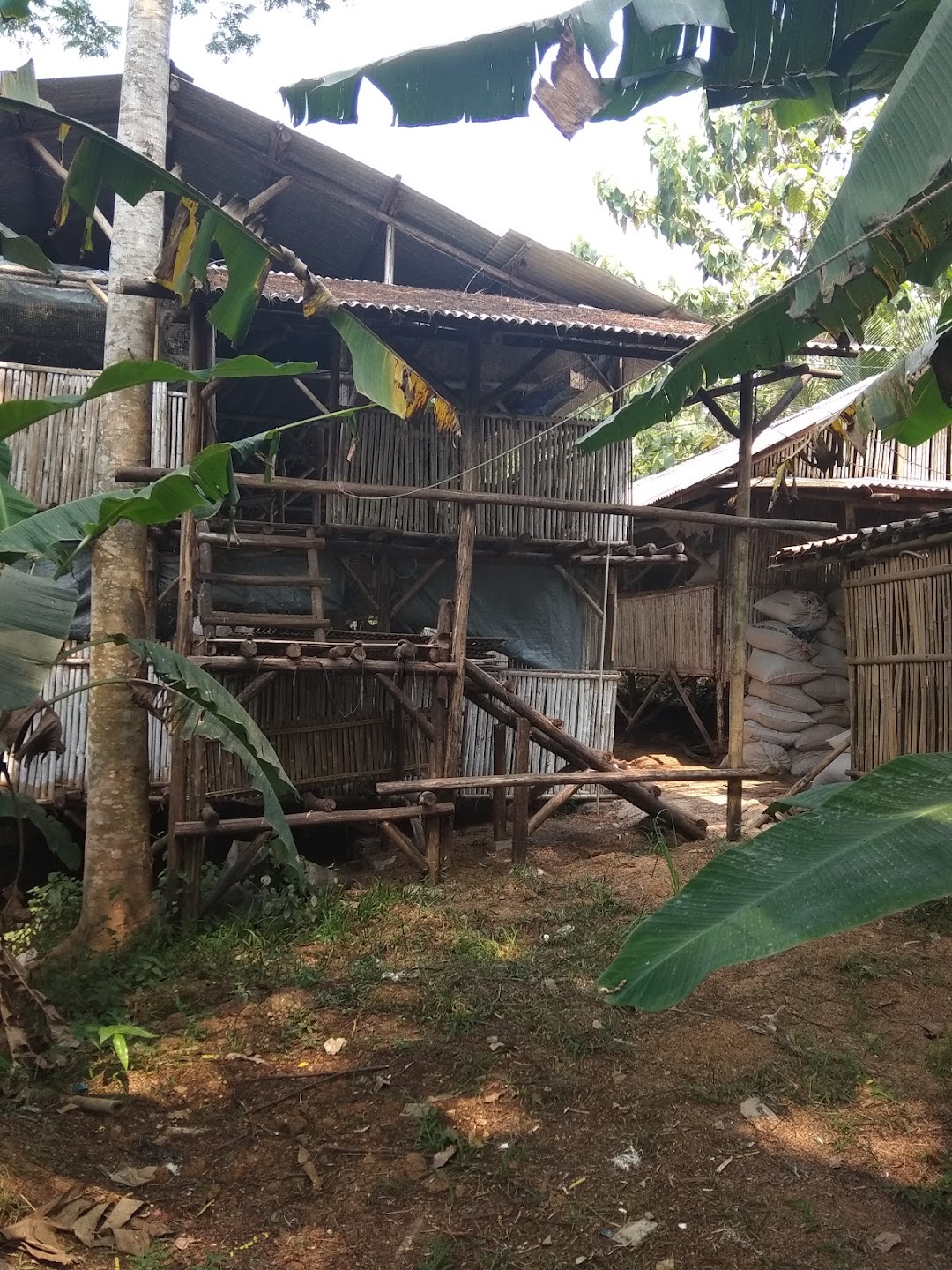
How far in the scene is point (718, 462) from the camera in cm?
1329

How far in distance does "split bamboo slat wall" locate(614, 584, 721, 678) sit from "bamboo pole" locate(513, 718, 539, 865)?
227 inches

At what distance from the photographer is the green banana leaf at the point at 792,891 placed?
1.68 meters

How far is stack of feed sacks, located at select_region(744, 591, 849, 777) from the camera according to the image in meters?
11.0

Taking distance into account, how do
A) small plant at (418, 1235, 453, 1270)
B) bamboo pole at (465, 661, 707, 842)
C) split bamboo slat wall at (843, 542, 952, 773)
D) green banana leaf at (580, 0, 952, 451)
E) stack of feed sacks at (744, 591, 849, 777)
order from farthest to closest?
1. stack of feed sacks at (744, 591, 849, 777)
2. bamboo pole at (465, 661, 707, 842)
3. split bamboo slat wall at (843, 542, 952, 773)
4. small plant at (418, 1235, 453, 1270)
5. green banana leaf at (580, 0, 952, 451)

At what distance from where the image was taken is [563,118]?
10.7 feet

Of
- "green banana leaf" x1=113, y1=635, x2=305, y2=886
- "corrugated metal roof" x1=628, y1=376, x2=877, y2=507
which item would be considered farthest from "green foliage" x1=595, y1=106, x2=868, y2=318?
"green banana leaf" x1=113, y1=635, x2=305, y2=886

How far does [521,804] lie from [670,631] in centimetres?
693

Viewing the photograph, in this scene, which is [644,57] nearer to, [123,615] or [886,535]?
[123,615]

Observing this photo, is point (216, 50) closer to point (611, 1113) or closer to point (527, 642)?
point (527, 642)

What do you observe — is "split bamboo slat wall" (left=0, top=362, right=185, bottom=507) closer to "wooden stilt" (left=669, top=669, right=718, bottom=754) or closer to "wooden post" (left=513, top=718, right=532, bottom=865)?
"wooden post" (left=513, top=718, right=532, bottom=865)

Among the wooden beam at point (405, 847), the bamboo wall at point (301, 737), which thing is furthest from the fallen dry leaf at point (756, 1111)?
the bamboo wall at point (301, 737)

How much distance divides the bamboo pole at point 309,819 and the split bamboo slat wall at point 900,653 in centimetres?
358

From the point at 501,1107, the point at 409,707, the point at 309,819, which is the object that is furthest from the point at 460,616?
the point at 501,1107

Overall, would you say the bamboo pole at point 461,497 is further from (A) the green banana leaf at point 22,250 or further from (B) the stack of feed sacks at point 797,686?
(B) the stack of feed sacks at point 797,686
